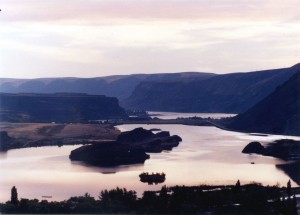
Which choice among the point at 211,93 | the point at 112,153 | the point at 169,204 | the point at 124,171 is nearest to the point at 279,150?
the point at 112,153

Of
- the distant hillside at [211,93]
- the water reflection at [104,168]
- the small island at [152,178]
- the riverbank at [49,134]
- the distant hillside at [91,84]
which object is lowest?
the small island at [152,178]

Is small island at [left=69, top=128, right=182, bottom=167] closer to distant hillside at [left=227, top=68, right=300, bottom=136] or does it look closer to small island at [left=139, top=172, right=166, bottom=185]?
small island at [left=139, top=172, right=166, bottom=185]

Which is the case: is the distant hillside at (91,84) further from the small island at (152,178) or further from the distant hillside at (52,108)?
the small island at (152,178)

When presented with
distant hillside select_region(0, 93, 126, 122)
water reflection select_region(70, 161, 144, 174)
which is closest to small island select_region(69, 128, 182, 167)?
water reflection select_region(70, 161, 144, 174)

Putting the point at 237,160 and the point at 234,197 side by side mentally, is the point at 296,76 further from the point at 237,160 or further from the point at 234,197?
the point at 234,197

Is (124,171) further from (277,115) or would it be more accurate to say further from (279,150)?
(277,115)

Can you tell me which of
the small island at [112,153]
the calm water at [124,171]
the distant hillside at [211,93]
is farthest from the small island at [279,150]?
the distant hillside at [211,93]
